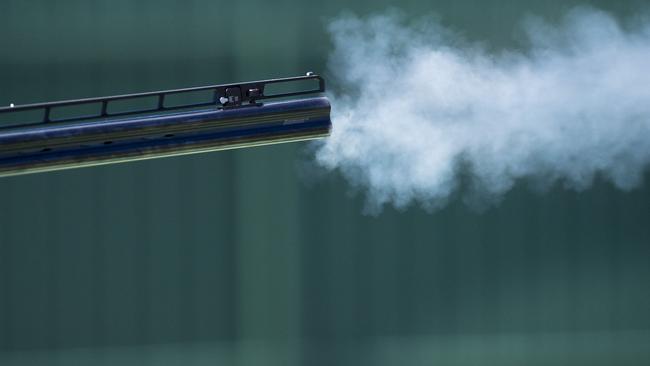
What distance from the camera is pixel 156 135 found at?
3.71 metres

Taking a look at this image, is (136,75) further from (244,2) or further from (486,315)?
(486,315)

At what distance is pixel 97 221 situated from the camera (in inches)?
255

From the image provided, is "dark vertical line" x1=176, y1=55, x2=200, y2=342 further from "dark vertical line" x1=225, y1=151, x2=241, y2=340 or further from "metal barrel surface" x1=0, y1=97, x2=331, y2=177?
"metal barrel surface" x1=0, y1=97, x2=331, y2=177

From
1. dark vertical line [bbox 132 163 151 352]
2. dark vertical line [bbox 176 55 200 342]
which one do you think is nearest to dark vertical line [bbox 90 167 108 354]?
dark vertical line [bbox 132 163 151 352]

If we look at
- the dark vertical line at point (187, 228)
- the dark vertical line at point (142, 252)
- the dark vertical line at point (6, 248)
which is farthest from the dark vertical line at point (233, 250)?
the dark vertical line at point (6, 248)

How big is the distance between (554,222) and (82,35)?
3303mm

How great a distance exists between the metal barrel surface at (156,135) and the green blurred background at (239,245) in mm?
2715

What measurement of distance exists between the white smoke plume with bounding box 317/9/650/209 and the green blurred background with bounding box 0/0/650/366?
14 centimetres

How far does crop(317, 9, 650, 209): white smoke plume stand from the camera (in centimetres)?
643

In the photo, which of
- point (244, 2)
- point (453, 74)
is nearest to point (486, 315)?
point (453, 74)

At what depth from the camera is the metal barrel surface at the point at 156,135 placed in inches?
139

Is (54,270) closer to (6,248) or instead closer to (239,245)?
(6,248)

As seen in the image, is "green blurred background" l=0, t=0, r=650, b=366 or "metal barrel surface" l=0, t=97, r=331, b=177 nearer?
"metal barrel surface" l=0, t=97, r=331, b=177

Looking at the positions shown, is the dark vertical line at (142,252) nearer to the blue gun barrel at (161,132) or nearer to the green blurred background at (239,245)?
the green blurred background at (239,245)
